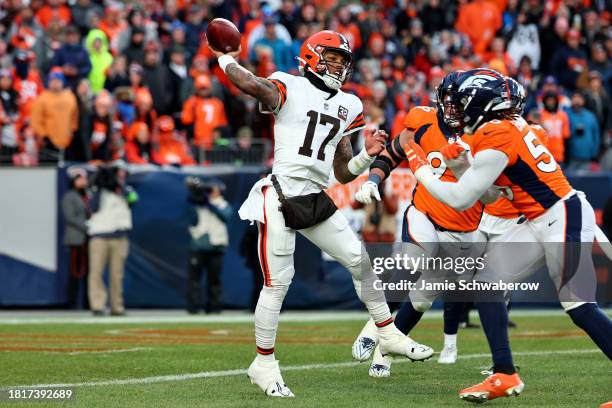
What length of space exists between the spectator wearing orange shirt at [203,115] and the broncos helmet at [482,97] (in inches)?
396

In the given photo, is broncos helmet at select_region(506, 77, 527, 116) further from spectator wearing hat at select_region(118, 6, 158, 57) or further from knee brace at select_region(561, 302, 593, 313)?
spectator wearing hat at select_region(118, 6, 158, 57)

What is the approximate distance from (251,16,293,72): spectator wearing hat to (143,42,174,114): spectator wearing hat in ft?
4.87

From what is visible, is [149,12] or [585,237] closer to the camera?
[585,237]

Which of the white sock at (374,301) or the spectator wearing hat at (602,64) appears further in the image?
the spectator wearing hat at (602,64)

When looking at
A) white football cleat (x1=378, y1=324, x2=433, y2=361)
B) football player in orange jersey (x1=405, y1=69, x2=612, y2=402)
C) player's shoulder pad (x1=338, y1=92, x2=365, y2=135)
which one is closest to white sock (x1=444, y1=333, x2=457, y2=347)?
white football cleat (x1=378, y1=324, x2=433, y2=361)

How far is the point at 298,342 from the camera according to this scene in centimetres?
1066

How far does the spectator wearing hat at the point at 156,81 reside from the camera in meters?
17.0

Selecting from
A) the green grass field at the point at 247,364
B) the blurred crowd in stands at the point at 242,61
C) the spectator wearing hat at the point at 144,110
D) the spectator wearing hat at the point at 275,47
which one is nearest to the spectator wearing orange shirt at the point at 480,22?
the blurred crowd in stands at the point at 242,61

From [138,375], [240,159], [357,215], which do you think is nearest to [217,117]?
[240,159]

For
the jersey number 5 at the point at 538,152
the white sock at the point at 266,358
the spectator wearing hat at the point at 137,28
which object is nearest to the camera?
the jersey number 5 at the point at 538,152

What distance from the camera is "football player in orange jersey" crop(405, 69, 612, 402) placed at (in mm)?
6312

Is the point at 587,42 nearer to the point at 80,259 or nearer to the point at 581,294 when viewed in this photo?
the point at 80,259

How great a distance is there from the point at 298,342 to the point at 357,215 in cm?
570

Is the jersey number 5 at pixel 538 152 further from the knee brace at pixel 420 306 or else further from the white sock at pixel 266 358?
the white sock at pixel 266 358
